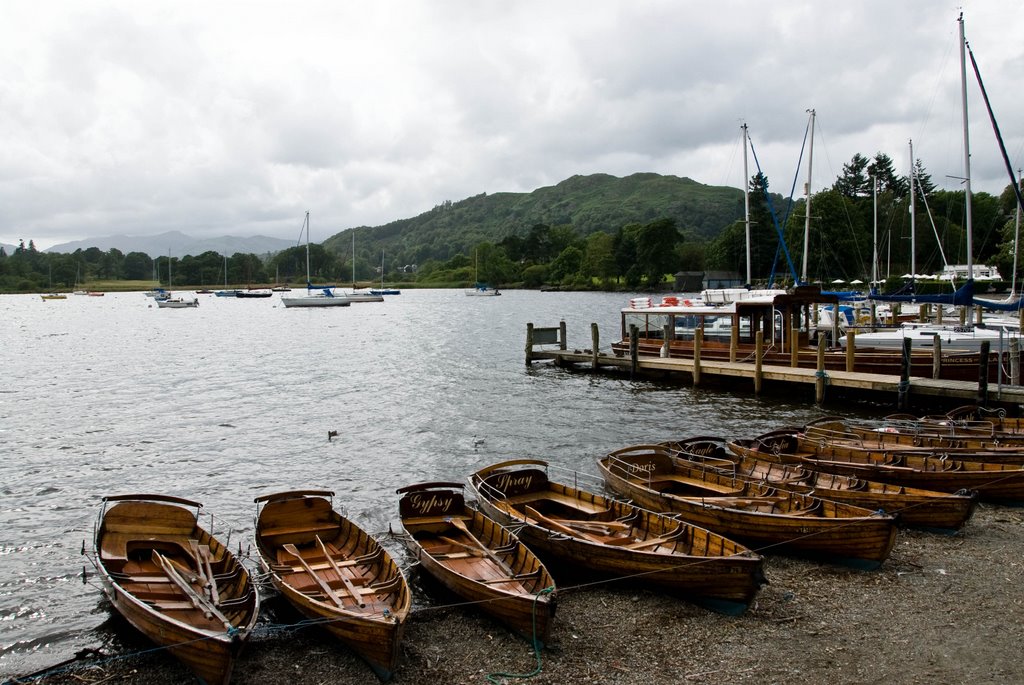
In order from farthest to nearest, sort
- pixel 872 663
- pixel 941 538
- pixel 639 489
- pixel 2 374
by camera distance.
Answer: pixel 2 374, pixel 639 489, pixel 941 538, pixel 872 663

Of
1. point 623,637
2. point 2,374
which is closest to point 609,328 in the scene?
point 2,374

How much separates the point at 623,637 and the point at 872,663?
3.40m

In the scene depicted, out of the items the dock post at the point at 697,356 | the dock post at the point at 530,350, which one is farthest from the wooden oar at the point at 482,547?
the dock post at the point at 530,350

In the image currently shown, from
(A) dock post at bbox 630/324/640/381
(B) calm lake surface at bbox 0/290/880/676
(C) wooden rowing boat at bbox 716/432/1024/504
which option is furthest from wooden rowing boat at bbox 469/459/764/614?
(A) dock post at bbox 630/324/640/381

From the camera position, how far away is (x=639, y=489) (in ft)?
53.7

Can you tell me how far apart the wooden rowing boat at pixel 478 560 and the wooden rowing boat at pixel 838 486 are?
6569mm

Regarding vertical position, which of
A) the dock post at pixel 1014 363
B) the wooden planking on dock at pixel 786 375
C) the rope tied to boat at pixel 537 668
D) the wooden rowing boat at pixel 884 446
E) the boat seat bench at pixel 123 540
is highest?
the dock post at pixel 1014 363

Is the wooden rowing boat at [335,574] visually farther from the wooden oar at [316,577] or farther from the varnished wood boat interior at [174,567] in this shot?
the varnished wood boat interior at [174,567]

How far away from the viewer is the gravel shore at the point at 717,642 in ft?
33.9

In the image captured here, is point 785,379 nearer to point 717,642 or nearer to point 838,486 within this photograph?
point 838,486

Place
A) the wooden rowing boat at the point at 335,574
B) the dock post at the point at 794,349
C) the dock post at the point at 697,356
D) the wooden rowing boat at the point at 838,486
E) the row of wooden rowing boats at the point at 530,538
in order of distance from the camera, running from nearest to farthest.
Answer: the wooden rowing boat at the point at 335,574 < the row of wooden rowing boats at the point at 530,538 < the wooden rowing boat at the point at 838,486 < the dock post at the point at 794,349 < the dock post at the point at 697,356

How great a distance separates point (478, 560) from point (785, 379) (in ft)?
73.7

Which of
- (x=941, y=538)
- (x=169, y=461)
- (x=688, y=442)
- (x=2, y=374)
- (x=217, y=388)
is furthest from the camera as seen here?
(x=2, y=374)

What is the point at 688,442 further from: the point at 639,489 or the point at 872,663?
the point at 872,663
